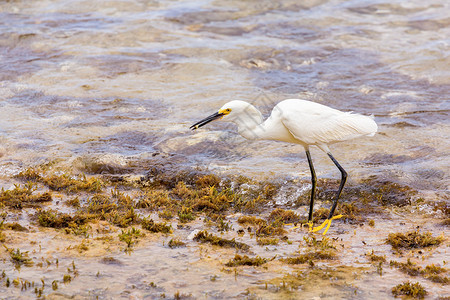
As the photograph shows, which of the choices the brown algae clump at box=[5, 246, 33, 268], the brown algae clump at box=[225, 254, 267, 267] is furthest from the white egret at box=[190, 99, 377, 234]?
Result: the brown algae clump at box=[5, 246, 33, 268]

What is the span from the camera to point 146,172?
6.63 metres

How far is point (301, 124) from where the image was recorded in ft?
17.8

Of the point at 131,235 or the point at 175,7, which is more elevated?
the point at 175,7

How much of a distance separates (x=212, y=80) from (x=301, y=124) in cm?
550

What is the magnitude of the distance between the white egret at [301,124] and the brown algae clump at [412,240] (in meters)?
0.76

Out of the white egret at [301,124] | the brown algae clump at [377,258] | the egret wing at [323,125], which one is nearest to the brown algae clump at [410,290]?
the brown algae clump at [377,258]

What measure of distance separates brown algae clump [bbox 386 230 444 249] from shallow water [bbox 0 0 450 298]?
1.32m

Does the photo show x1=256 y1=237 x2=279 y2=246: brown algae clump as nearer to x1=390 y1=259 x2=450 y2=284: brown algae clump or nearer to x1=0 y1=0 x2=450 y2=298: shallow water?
x1=0 y1=0 x2=450 y2=298: shallow water

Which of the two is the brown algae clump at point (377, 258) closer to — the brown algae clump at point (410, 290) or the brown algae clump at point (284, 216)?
the brown algae clump at point (410, 290)

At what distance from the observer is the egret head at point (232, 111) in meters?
5.59

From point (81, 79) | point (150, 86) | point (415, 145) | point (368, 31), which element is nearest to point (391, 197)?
point (415, 145)

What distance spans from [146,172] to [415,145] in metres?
4.00

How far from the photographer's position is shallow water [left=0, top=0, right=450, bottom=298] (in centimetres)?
711

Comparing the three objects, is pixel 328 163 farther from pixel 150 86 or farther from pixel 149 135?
pixel 150 86
